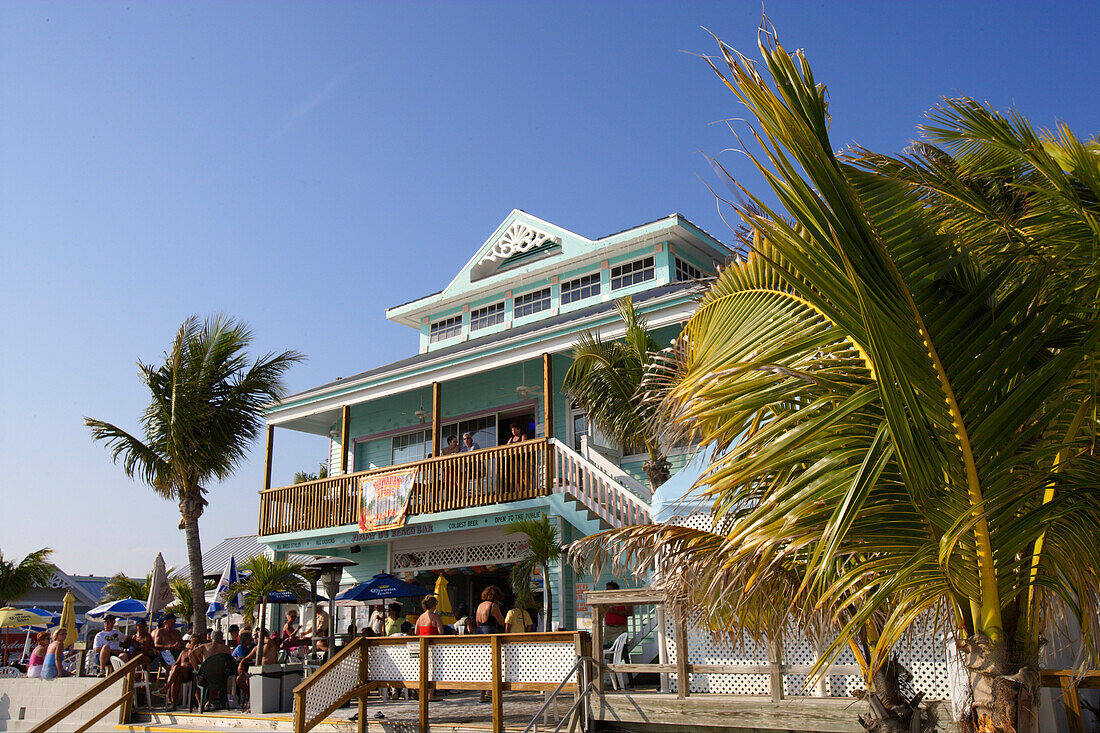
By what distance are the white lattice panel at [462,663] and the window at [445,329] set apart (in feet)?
40.8

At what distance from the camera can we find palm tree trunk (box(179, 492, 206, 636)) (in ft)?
59.0

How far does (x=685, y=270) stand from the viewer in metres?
19.3

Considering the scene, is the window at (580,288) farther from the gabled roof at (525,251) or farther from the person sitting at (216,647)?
the person sitting at (216,647)

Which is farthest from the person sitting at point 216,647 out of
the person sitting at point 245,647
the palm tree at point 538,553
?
the palm tree at point 538,553

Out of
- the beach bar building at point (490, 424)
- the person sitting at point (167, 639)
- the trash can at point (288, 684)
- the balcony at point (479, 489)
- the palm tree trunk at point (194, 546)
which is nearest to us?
the trash can at point (288, 684)

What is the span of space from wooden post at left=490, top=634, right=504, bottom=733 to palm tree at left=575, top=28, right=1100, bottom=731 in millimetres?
6431

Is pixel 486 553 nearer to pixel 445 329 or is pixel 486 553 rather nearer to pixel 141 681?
pixel 445 329

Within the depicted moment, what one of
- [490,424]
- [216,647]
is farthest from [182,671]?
[490,424]

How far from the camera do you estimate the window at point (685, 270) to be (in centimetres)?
1898

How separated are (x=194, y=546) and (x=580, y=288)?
388 inches

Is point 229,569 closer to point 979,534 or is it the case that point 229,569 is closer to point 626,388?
point 626,388

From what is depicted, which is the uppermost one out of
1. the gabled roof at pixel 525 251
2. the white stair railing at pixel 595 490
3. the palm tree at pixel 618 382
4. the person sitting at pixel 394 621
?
the gabled roof at pixel 525 251

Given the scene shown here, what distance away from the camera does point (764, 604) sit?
4832 millimetres

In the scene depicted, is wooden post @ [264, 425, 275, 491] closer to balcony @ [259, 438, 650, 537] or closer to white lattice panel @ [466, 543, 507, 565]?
balcony @ [259, 438, 650, 537]
